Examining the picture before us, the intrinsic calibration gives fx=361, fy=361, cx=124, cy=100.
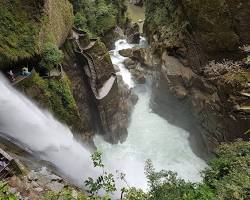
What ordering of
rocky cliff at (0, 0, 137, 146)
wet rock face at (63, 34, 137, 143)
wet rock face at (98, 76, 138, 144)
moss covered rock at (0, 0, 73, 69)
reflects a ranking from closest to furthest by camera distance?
moss covered rock at (0, 0, 73, 69)
rocky cliff at (0, 0, 137, 146)
wet rock face at (63, 34, 137, 143)
wet rock face at (98, 76, 138, 144)

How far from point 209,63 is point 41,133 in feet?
45.3

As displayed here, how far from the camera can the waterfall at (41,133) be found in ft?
60.8

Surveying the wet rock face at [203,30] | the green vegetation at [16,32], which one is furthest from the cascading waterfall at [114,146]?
the wet rock face at [203,30]

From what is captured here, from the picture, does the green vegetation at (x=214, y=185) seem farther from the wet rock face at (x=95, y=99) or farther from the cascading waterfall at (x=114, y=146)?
the wet rock face at (x=95, y=99)

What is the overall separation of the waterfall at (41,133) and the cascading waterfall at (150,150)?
18.5ft

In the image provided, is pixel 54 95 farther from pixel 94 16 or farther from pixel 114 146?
pixel 94 16

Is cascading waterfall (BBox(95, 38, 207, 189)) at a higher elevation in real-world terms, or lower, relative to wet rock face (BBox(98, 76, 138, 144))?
lower

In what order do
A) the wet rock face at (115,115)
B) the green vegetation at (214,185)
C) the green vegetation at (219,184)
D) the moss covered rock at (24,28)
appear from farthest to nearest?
the wet rock face at (115,115), the moss covered rock at (24,28), the green vegetation at (219,184), the green vegetation at (214,185)

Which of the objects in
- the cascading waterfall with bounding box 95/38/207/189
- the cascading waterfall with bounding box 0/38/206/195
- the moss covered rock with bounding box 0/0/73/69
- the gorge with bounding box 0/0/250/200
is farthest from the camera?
the cascading waterfall with bounding box 95/38/207/189

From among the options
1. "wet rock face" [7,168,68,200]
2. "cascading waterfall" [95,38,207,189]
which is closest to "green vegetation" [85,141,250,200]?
"wet rock face" [7,168,68,200]

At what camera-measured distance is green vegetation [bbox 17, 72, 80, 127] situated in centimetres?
2070

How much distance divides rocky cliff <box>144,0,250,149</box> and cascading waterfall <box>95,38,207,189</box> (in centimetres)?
195

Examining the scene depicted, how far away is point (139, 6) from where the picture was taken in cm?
6112

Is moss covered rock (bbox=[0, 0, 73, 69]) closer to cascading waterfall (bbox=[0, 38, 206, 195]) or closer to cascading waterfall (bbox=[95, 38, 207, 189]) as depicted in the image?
cascading waterfall (bbox=[0, 38, 206, 195])
